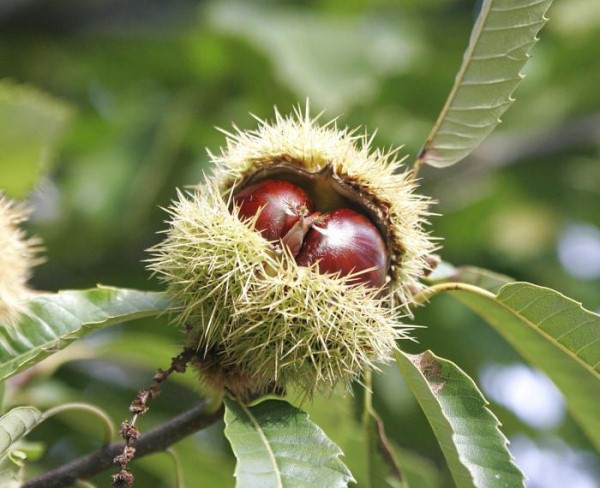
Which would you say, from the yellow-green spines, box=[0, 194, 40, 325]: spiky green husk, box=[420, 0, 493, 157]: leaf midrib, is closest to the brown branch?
the yellow-green spines

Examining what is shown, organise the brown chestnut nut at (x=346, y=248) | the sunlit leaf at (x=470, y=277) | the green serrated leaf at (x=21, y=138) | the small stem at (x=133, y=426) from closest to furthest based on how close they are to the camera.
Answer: the small stem at (x=133, y=426) < the brown chestnut nut at (x=346, y=248) < the sunlit leaf at (x=470, y=277) < the green serrated leaf at (x=21, y=138)

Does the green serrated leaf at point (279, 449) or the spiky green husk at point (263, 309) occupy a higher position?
the spiky green husk at point (263, 309)

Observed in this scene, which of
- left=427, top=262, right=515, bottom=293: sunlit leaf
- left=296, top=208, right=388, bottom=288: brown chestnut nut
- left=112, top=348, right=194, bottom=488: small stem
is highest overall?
left=427, top=262, right=515, bottom=293: sunlit leaf

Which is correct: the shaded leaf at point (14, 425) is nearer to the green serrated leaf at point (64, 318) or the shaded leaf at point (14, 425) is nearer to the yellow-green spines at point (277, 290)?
the green serrated leaf at point (64, 318)

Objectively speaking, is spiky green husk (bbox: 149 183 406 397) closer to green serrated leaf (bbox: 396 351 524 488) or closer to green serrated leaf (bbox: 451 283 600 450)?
green serrated leaf (bbox: 396 351 524 488)

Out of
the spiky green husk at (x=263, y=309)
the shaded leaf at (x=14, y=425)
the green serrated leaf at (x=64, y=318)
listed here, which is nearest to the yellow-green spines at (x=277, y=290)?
the spiky green husk at (x=263, y=309)

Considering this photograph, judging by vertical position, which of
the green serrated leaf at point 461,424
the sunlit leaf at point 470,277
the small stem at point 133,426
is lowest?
the small stem at point 133,426

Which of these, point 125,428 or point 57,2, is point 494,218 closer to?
point 57,2
